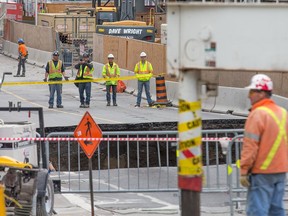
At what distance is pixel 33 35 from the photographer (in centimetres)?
5175

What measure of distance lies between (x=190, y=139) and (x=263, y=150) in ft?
4.22

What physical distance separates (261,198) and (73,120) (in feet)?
54.6

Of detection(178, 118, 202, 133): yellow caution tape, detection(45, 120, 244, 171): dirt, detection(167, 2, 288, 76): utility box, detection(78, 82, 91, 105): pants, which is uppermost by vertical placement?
detection(167, 2, 288, 76): utility box

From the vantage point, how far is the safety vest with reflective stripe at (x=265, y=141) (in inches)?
365

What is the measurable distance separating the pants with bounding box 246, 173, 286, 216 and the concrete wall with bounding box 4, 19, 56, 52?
130ft

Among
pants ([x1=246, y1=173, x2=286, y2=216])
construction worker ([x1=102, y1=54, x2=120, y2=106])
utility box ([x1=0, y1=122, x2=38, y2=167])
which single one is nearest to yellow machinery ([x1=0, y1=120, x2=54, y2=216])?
utility box ([x1=0, y1=122, x2=38, y2=167])

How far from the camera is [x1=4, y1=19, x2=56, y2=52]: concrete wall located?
49056 millimetres

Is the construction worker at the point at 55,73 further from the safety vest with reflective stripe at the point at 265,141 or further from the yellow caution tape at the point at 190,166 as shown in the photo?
the yellow caution tape at the point at 190,166

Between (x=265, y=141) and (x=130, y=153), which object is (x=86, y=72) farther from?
(x=265, y=141)

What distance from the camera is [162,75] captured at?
32500 mm

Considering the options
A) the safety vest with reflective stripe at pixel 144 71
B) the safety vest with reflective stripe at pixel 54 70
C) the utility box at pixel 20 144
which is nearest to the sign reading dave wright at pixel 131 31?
the safety vest with reflective stripe at pixel 144 71

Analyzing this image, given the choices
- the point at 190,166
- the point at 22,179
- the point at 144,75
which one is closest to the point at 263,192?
the point at 190,166

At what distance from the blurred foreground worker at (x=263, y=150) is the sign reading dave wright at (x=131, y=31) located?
3708cm

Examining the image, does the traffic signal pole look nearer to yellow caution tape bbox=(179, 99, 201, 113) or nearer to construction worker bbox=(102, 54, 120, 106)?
yellow caution tape bbox=(179, 99, 201, 113)
